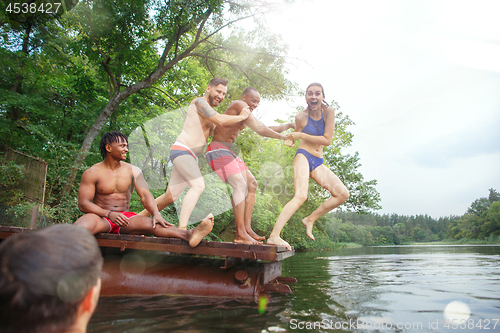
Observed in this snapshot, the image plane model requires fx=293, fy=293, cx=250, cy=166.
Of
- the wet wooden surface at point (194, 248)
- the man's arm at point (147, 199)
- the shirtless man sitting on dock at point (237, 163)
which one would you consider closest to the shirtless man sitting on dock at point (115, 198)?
the man's arm at point (147, 199)

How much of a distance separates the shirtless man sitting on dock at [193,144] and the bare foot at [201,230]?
535 mm

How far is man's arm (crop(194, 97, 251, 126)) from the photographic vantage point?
387 centimetres

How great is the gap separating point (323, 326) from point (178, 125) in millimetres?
12242

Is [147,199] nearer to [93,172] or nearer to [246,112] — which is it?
[93,172]

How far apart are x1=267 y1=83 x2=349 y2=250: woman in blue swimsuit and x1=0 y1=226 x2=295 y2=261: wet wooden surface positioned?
84 centimetres

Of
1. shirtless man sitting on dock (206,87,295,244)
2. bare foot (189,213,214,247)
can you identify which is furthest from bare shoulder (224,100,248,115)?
bare foot (189,213,214,247)

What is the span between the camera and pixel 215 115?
3867mm

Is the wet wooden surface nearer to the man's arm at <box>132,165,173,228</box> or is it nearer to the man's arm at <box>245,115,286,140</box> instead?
the man's arm at <box>132,165,173,228</box>

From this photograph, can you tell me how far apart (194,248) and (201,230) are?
410mm

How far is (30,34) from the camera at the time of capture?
11.5m

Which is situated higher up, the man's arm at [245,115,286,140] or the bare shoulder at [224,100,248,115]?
A: the bare shoulder at [224,100,248,115]

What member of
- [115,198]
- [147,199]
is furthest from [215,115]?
[115,198]

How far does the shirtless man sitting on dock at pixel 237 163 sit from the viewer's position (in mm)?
4160

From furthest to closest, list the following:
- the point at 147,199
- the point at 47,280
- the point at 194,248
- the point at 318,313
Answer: the point at 147,199 < the point at 194,248 < the point at 318,313 < the point at 47,280
